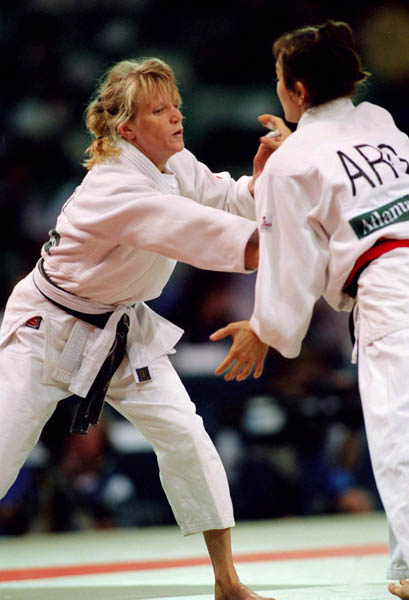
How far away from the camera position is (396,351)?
1781 millimetres

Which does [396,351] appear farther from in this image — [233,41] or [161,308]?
[233,41]

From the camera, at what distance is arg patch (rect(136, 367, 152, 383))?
2.48m

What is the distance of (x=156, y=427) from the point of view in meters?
2.45

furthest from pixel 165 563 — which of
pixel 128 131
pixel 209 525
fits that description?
pixel 128 131

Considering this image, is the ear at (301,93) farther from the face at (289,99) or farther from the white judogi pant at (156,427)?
the white judogi pant at (156,427)

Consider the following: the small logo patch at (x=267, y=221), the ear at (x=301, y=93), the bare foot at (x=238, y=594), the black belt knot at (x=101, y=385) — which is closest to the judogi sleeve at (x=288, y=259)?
the small logo patch at (x=267, y=221)

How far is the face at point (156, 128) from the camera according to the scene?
240 centimetres

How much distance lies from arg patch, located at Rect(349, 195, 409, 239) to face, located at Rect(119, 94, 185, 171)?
0.76 m

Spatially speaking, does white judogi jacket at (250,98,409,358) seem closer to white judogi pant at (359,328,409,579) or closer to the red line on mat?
white judogi pant at (359,328,409,579)

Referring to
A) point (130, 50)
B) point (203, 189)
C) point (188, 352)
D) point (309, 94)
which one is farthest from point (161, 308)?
point (309, 94)

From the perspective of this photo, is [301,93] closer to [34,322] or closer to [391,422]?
[391,422]

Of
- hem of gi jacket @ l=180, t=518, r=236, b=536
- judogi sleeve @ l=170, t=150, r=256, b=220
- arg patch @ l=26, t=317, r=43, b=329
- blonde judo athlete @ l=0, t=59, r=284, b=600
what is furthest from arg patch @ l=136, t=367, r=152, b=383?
Answer: judogi sleeve @ l=170, t=150, r=256, b=220

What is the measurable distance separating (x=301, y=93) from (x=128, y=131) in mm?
626

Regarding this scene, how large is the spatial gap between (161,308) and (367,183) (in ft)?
12.7
